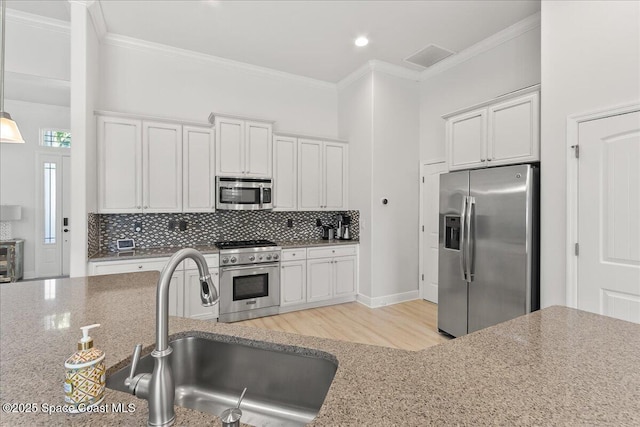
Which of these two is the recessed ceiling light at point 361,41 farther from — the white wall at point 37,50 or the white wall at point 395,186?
the white wall at point 37,50

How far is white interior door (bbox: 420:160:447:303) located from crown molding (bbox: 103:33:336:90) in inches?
85.2

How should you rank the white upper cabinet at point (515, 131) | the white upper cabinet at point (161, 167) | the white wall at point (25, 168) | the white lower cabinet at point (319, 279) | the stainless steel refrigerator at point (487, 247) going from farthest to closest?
the white wall at point (25, 168), the white lower cabinet at point (319, 279), the white upper cabinet at point (161, 167), the white upper cabinet at point (515, 131), the stainless steel refrigerator at point (487, 247)

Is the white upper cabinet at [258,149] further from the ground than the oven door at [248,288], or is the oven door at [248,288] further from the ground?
the white upper cabinet at [258,149]

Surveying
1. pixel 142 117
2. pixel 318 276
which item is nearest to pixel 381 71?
pixel 318 276

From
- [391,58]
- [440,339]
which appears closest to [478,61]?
[391,58]

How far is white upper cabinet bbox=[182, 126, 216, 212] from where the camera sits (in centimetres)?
386

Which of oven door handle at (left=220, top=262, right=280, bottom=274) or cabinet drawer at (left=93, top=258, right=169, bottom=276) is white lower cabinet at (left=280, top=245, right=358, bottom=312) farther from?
cabinet drawer at (left=93, top=258, right=169, bottom=276)

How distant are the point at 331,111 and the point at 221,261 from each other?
120 inches

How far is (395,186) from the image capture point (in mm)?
4605

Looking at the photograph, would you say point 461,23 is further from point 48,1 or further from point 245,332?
point 48,1

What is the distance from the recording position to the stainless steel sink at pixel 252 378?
1.06 metres

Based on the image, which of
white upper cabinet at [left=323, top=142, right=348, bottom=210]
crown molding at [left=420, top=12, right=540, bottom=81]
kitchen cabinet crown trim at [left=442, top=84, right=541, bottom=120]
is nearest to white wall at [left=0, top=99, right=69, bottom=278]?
white upper cabinet at [left=323, top=142, right=348, bottom=210]

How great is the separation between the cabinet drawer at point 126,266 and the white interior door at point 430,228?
3529 mm

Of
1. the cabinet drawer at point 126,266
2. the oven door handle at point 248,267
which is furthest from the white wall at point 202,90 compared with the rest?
the oven door handle at point 248,267
